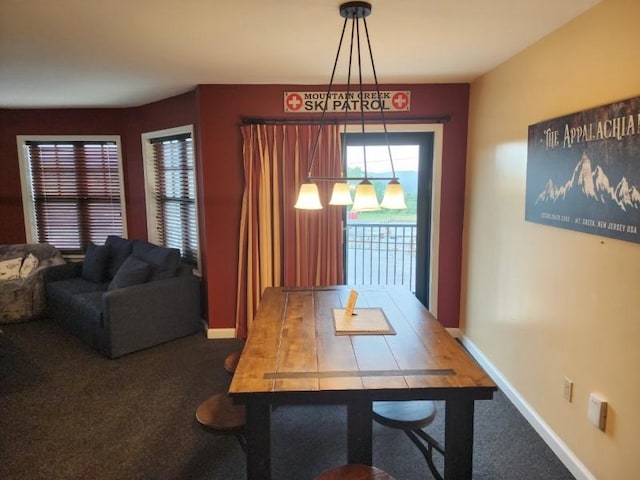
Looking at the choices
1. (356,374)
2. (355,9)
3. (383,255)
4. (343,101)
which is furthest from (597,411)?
(383,255)

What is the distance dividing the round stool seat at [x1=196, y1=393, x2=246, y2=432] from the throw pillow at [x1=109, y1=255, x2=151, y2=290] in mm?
2097

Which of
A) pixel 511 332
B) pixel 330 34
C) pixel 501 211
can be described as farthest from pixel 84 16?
pixel 511 332

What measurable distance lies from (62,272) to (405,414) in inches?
169

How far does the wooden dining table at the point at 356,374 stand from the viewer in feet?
4.94

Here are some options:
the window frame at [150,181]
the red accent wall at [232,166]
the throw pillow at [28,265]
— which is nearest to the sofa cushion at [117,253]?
the window frame at [150,181]

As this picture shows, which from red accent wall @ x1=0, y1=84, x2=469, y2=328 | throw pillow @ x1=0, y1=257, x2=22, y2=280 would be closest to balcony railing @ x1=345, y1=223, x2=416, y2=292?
red accent wall @ x1=0, y1=84, x2=469, y2=328

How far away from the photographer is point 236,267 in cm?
388

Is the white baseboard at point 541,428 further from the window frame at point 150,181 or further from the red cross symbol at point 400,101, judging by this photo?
the window frame at point 150,181

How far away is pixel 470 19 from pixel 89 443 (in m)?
3.19

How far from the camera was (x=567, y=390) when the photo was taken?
87.7 inches

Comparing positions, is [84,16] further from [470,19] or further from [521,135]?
[521,135]

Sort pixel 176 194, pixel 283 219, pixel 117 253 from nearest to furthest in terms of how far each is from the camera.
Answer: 1. pixel 283 219
2. pixel 176 194
3. pixel 117 253

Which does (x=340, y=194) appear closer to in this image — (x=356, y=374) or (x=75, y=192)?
(x=356, y=374)

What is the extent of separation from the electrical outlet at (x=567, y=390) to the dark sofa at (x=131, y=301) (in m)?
3.10
